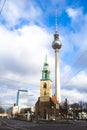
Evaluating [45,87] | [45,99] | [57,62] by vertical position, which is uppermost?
[57,62]

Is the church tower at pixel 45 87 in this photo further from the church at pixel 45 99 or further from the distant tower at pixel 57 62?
the distant tower at pixel 57 62

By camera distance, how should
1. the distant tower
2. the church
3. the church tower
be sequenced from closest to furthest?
the church
the church tower
the distant tower

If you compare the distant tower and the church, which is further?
the distant tower

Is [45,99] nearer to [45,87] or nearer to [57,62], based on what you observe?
[45,87]

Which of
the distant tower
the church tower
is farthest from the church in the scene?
the distant tower

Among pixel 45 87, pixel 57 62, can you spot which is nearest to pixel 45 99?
pixel 45 87

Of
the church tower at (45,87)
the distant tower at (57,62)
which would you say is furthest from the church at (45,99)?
the distant tower at (57,62)

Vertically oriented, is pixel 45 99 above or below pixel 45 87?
below

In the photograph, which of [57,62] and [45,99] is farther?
[57,62]

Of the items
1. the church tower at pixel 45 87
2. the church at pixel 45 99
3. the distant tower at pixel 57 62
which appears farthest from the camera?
the distant tower at pixel 57 62

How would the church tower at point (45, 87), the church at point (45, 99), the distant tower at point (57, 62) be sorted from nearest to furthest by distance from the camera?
the church at point (45, 99) → the church tower at point (45, 87) → the distant tower at point (57, 62)

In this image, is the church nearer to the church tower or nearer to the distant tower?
the church tower

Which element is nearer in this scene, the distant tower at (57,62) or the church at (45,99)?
the church at (45,99)

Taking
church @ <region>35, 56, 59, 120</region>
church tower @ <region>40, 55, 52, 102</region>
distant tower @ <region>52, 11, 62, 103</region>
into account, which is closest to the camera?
church @ <region>35, 56, 59, 120</region>
